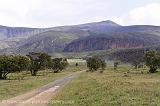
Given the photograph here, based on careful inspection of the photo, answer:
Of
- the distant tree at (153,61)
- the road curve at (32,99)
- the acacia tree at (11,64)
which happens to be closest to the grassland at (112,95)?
the road curve at (32,99)

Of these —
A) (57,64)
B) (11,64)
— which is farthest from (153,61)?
(57,64)

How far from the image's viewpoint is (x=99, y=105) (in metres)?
31.7

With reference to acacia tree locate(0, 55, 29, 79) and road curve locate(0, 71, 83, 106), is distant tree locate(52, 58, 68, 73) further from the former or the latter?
road curve locate(0, 71, 83, 106)

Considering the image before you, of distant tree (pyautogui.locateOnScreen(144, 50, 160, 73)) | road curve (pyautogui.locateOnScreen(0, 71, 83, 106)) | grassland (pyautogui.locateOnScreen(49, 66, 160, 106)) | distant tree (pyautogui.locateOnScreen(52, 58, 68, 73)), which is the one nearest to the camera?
grassland (pyautogui.locateOnScreen(49, 66, 160, 106))

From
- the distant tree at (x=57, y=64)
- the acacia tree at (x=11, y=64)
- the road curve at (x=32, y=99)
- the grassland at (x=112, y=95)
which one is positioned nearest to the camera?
the grassland at (x=112, y=95)

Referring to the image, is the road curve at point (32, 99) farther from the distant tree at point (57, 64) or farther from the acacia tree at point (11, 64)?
the distant tree at point (57, 64)

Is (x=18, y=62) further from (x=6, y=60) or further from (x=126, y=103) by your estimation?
(x=126, y=103)

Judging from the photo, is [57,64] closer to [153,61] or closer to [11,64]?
[153,61]

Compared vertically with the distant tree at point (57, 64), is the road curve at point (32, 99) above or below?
above

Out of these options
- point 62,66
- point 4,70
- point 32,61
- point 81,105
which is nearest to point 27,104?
point 81,105

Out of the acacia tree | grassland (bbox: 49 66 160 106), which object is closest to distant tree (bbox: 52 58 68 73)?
the acacia tree

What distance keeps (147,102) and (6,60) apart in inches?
3560

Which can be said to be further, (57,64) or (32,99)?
(57,64)

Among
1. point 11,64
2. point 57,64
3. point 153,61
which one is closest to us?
point 11,64
